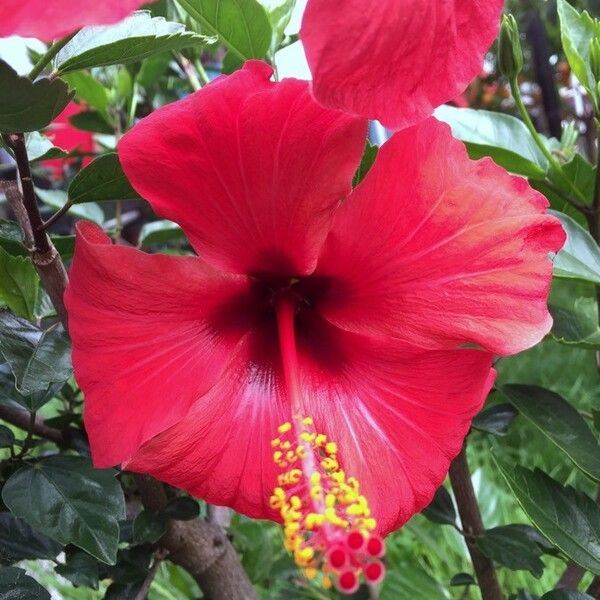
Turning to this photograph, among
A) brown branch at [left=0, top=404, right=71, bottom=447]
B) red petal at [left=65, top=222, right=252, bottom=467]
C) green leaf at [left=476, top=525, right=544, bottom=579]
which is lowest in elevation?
green leaf at [left=476, top=525, right=544, bottom=579]

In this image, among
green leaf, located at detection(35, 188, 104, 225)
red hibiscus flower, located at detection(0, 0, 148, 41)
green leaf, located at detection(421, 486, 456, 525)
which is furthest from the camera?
green leaf, located at detection(35, 188, 104, 225)

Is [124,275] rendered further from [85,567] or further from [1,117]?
[85,567]

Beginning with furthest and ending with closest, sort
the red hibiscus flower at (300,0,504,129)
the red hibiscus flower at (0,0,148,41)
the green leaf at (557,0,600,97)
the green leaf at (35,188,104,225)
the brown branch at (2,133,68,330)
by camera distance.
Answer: the green leaf at (35,188,104,225)
the green leaf at (557,0,600,97)
the brown branch at (2,133,68,330)
the red hibiscus flower at (300,0,504,129)
the red hibiscus flower at (0,0,148,41)

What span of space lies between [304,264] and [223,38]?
0.26 meters

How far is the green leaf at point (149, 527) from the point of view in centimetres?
80

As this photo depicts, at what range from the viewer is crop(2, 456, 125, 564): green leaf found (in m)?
0.63

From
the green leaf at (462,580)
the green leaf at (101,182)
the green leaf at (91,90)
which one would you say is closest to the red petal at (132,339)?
the green leaf at (101,182)

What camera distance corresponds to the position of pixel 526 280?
0.57 meters

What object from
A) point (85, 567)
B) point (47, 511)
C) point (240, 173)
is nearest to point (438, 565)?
point (85, 567)

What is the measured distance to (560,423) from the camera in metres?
0.77

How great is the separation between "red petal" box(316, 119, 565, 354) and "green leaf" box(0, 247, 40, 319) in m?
0.30

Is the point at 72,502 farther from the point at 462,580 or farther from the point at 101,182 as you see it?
the point at 462,580

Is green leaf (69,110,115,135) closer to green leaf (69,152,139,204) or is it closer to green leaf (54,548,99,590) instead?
green leaf (69,152,139,204)

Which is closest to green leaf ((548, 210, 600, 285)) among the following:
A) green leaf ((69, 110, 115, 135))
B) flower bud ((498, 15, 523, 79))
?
flower bud ((498, 15, 523, 79))
